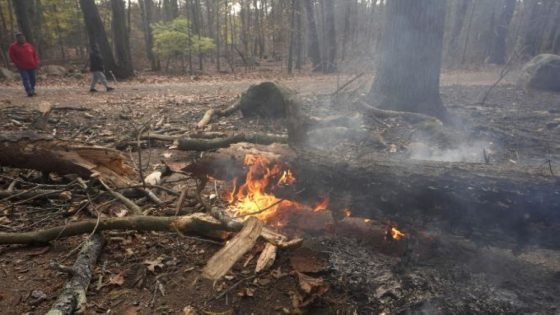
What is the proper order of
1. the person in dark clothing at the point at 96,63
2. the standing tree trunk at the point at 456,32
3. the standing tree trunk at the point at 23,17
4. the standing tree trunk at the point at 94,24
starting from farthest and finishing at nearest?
the standing tree trunk at the point at 456,32 → the standing tree trunk at the point at 23,17 → the standing tree trunk at the point at 94,24 → the person in dark clothing at the point at 96,63

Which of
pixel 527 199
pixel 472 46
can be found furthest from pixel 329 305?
pixel 472 46

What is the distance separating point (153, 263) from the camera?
11.2 feet

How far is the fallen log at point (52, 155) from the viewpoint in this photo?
14.7 feet

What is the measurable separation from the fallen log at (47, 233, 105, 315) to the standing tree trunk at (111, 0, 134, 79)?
1550cm

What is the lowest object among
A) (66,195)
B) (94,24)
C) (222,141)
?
(66,195)

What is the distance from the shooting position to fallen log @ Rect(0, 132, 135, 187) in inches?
177

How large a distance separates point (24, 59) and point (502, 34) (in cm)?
2545

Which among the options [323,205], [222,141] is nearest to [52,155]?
[222,141]

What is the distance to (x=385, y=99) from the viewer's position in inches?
324

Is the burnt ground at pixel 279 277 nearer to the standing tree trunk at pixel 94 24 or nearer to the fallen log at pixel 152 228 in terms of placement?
the fallen log at pixel 152 228

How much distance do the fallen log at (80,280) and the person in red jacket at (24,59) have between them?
35.7ft

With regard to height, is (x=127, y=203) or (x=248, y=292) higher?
(x=127, y=203)

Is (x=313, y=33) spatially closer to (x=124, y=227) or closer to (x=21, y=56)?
(x=21, y=56)

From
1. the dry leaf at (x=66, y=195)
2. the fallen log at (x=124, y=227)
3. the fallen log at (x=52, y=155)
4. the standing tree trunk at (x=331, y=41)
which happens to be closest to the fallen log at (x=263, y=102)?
the fallen log at (x=52, y=155)
